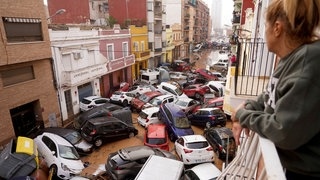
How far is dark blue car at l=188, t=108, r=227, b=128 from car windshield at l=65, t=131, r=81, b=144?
7.77 metres

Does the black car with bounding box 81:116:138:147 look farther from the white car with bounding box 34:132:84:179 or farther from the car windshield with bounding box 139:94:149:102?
the car windshield with bounding box 139:94:149:102

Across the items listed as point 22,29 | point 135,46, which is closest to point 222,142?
point 22,29

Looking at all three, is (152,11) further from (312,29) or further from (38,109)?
(312,29)

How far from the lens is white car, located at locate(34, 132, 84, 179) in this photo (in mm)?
10062

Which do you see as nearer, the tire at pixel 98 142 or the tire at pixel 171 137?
the tire at pixel 98 142

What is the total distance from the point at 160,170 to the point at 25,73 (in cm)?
1036

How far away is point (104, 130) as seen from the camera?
43.9 ft

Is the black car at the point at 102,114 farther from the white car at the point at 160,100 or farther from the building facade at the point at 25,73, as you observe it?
the white car at the point at 160,100

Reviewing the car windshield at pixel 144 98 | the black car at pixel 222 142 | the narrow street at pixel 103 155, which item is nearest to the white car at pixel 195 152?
Result: the black car at pixel 222 142

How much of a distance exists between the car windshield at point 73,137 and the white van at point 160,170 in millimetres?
5710

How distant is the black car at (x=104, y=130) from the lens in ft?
42.6

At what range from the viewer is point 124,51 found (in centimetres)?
2642

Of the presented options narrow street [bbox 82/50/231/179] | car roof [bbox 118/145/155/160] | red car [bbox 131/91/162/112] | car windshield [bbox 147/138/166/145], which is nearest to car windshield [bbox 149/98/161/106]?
red car [bbox 131/91/162/112]

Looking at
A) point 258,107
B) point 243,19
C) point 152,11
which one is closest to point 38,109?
point 258,107
